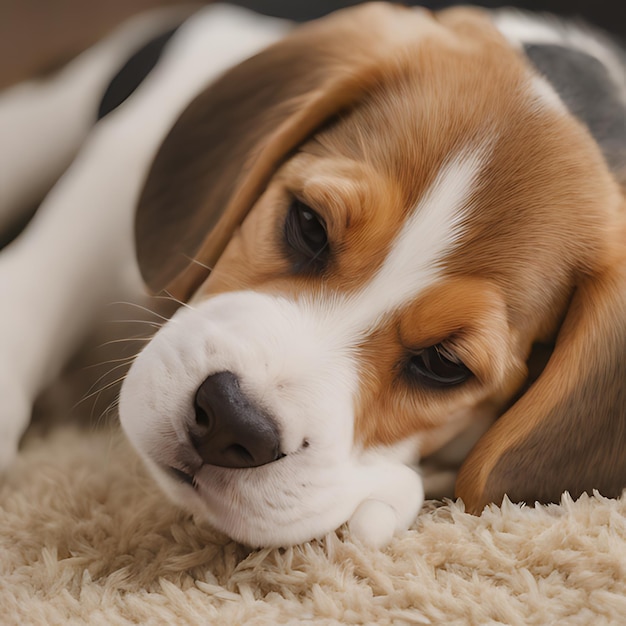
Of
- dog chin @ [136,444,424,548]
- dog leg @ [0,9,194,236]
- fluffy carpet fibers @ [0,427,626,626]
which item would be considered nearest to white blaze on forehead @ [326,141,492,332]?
dog chin @ [136,444,424,548]

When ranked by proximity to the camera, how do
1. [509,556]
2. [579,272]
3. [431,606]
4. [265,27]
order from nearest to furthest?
[431,606] → [509,556] → [579,272] → [265,27]

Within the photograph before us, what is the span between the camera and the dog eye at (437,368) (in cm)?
170

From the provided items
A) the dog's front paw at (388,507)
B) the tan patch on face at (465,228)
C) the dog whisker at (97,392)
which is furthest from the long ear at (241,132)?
the dog's front paw at (388,507)

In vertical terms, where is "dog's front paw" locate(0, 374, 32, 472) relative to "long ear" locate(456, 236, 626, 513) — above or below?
below

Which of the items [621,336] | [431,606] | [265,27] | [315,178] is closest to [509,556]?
[431,606]

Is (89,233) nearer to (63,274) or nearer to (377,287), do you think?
(63,274)

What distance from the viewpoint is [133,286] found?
230 cm

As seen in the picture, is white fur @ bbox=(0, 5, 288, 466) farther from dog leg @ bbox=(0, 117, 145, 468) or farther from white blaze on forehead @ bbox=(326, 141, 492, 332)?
white blaze on forehead @ bbox=(326, 141, 492, 332)

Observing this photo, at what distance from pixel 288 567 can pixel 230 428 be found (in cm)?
29

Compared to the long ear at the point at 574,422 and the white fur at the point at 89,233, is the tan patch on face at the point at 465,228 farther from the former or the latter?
the white fur at the point at 89,233

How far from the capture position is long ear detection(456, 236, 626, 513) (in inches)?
68.8

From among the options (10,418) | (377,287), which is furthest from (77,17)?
(377,287)

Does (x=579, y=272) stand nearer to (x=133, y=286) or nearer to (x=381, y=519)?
(x=381, y=519)

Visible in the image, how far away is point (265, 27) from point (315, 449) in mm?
1712
